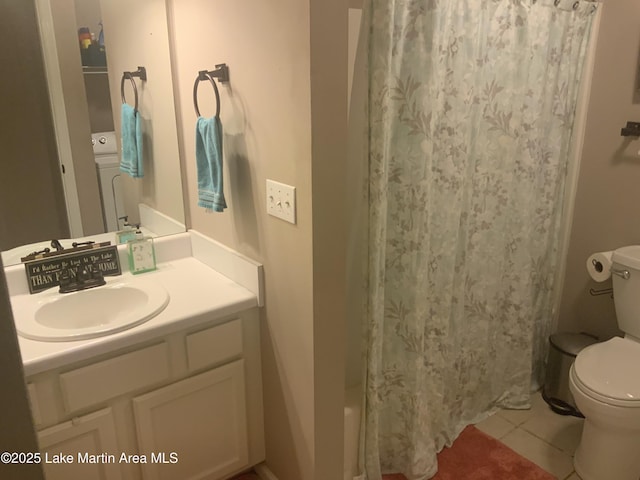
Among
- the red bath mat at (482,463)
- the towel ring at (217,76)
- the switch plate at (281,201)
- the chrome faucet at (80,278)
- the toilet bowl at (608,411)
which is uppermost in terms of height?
the towel ring at (217,76)

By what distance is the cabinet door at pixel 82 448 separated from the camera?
138 centimetres

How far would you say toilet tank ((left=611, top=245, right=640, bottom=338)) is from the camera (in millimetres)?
2090

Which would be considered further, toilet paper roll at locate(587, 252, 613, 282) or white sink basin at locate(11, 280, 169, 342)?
toilet paper roll at locate(587, 252, 613, 282)

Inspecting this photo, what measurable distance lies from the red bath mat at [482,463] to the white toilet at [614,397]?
0.20m

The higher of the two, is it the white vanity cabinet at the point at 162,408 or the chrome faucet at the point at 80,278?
the chrome faucet at the point at 80,278

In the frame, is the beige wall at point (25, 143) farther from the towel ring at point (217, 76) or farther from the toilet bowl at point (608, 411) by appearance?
the toilet bowl at point (608, 411)

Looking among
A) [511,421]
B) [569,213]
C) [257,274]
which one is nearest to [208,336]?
[257,274]

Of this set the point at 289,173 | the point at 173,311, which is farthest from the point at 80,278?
the point at 289,173

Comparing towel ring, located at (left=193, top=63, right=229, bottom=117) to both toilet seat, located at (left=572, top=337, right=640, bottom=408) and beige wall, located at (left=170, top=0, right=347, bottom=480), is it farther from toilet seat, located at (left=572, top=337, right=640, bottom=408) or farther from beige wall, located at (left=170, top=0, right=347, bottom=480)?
toilet seat, located at (left=572, top=337, right=640, bottom=408)

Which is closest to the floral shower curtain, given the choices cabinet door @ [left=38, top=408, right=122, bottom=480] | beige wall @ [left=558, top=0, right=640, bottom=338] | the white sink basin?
beige wall @ [left=558, top=0, right=640, bottom=338]

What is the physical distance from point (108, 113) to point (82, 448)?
116cm

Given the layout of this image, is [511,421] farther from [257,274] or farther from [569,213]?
[257,274]

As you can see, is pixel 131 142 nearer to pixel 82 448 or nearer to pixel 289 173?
pixel 289 173

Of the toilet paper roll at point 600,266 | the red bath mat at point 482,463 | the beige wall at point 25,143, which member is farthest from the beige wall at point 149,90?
the toilet paper roll at point 600,266
